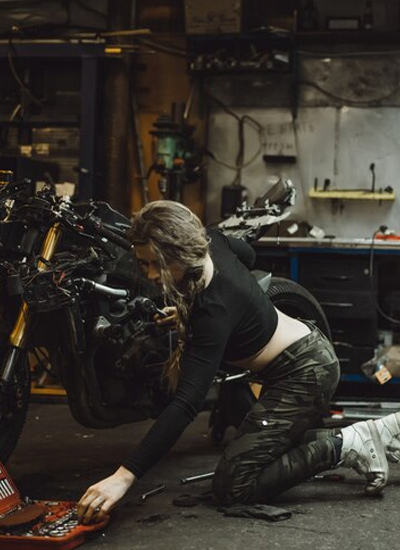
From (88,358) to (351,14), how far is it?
4118 millimetres

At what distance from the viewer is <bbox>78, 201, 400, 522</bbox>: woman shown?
8.14 ft

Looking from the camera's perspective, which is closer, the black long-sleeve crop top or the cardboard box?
the black long-sleeve crop top

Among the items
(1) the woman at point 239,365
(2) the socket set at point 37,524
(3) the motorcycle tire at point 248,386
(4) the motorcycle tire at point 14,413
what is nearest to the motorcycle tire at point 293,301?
(3) the motorcycle tire at point 248,386

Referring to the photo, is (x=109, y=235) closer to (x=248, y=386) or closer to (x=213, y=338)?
(x=213, y=338)

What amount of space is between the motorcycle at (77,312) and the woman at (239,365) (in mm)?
175

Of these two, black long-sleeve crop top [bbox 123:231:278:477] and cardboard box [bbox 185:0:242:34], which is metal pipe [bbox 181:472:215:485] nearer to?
black long-sleeve crop top [bbox 123:231:278:477]

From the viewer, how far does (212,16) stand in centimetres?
618

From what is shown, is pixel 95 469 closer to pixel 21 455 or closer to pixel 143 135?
pixel 21 455

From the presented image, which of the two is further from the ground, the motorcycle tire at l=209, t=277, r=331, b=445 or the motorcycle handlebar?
the motorcycle handlebar

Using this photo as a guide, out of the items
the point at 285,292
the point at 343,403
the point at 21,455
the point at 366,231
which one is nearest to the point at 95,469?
the point at 21,455

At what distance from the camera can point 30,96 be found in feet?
21.4

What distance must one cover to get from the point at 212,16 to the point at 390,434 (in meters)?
4.02

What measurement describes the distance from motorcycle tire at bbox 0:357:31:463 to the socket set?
272 millimetres

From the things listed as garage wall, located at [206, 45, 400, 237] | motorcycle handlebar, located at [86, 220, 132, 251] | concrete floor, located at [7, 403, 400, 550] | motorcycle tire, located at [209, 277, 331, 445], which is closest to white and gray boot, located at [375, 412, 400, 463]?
concrete floor, located at [7, 403, 400, 550]
